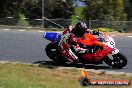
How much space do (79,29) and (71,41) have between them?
0.55m

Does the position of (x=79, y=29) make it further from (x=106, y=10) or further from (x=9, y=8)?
(x=9, y=8)

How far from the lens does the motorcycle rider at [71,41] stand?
1355 centimetres

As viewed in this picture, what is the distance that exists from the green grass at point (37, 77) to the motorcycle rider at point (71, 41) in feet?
2.83

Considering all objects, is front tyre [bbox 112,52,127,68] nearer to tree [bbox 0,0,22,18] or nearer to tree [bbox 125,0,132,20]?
tree [bbox 125,0,132,20]

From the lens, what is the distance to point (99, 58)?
44.5 ft

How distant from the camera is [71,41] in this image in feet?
45.3

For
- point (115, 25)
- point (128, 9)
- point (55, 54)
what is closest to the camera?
point (55, 54)

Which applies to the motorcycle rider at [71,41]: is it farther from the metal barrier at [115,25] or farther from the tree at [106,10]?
the tree at [106,10]

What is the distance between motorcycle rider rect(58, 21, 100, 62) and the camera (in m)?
13.6

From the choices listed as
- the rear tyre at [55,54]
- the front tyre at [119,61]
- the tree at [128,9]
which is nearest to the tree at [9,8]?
the tree at [128,9]

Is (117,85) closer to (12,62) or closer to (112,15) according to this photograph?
(12,62)

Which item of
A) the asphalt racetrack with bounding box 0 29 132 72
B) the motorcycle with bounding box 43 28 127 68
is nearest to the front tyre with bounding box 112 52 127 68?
the motorcycle with bounding box 43 28 127 68

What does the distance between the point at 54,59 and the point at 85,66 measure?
1.06 m

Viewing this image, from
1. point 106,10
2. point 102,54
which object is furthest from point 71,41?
point 106,10
